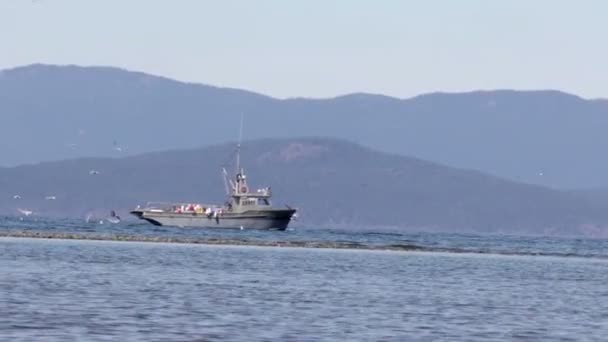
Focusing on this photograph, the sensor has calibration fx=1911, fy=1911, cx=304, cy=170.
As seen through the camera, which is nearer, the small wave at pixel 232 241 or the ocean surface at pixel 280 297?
the ocean surface at pixel 280 297

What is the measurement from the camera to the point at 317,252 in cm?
14600

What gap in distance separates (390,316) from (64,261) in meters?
37.7

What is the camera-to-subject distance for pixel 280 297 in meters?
77.9

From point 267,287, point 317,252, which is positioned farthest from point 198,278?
point 317,252

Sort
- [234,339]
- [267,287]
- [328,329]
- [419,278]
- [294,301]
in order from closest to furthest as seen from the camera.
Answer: [234,339] → [328,329] → [294,301] → [267,287] → [419,278]

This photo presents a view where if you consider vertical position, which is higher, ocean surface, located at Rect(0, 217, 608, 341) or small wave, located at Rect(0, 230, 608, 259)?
small wave, located at Rect(0, 230, 608, 259)

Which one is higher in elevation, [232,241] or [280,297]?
[232,241]

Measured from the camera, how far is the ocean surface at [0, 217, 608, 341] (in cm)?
6212

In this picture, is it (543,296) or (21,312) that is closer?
(21,312)

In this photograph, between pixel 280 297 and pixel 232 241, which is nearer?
pixel 280 297

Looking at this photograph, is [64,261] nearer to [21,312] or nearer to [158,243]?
[21,312]

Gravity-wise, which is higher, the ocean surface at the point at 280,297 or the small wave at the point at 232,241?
the small wave at the point at 232,241

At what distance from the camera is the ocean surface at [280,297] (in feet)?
204

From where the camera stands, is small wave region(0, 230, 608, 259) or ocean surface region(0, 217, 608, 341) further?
small wave region(0, 230, 608, 259)
